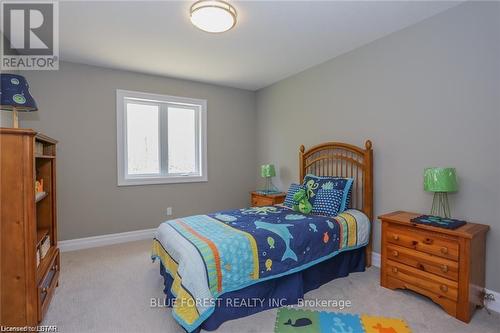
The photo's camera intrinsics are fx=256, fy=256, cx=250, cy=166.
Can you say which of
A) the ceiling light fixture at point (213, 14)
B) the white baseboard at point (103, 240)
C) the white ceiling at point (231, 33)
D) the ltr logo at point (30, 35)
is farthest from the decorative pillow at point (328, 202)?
the ltr logo at point (30, 35)

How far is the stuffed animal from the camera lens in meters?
2.90

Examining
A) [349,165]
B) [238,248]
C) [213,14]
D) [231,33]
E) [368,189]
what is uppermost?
[231,33]

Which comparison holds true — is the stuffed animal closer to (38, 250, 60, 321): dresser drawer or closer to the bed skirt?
the bed skirt

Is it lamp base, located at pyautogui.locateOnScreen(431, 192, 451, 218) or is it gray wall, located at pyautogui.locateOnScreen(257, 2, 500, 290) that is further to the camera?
lamp base, located at pyautogui.locateOnScreen(431, 192, 451, 218)

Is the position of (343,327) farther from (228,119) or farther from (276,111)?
(228,119)

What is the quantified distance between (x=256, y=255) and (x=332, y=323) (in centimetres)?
73

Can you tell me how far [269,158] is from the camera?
4652mm

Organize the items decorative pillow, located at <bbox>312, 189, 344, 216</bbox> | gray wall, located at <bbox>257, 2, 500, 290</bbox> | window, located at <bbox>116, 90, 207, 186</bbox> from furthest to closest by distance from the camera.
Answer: window, located at <bbox>116, 90, 207, 186</bbox> → decorative pillow, located at <bbox>312, 189, 344, 216</bbox> → gray wall, located at <bbox>257, 2, 500, 290</bbox>

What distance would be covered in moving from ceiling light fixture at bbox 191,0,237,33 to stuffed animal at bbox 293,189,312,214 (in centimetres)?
190

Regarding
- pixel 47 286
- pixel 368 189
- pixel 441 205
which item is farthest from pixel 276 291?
pixel 47 286

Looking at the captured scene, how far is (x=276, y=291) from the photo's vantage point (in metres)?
2.16

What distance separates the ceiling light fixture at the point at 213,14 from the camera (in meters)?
2.09

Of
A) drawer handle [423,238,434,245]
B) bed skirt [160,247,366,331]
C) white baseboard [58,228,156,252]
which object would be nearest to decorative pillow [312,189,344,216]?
bed skirt [160,247,366,331]

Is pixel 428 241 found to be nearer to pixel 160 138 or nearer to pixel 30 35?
pixel 160 138
